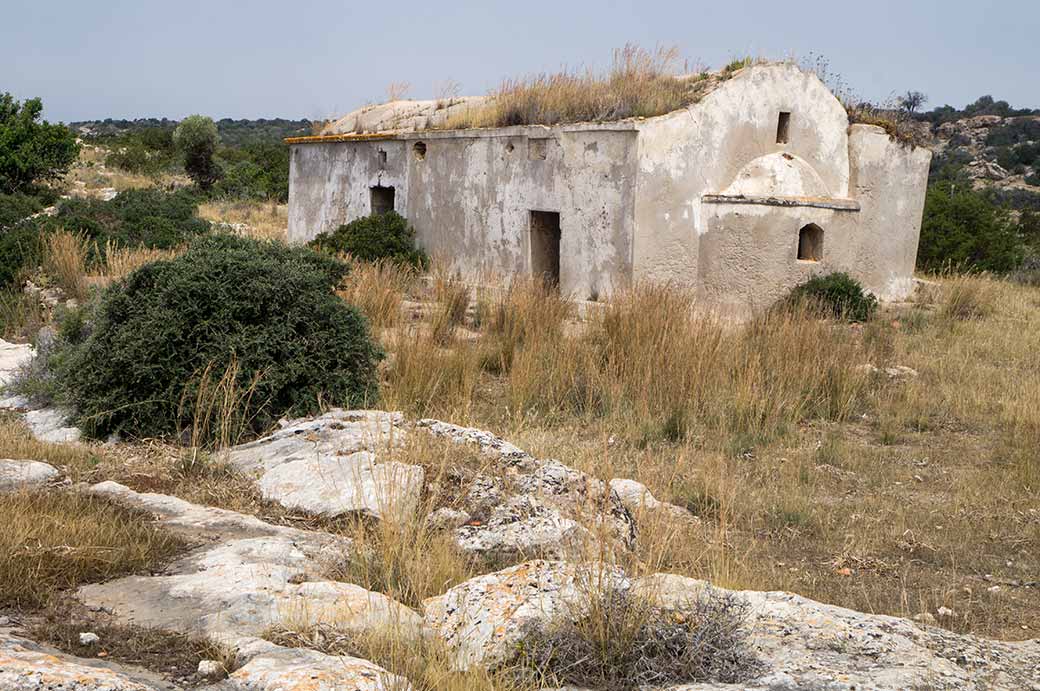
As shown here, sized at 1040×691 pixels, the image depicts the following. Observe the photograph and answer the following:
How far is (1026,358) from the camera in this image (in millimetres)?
10562

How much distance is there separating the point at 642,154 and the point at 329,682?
9645mm

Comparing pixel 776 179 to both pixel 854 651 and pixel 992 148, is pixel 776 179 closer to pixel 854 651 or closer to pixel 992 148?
pixel 854 651

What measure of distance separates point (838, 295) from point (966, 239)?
811cm

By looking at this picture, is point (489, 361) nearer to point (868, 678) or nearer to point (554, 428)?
point (554, 428)

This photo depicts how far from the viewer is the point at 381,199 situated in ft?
53.4

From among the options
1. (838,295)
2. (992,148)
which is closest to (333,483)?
(838,295)

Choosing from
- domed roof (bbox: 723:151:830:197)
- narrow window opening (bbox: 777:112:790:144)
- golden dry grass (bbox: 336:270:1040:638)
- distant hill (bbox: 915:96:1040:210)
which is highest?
distant hill (bbox: 915:96:1040:210)

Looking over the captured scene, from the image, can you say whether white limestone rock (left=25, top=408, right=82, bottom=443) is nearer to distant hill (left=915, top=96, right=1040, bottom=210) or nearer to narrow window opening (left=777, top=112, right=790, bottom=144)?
narrow window opening (left=777, top=112, right=790, bottom=144)

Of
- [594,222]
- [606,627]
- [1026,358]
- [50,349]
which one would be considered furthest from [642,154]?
[606,627]

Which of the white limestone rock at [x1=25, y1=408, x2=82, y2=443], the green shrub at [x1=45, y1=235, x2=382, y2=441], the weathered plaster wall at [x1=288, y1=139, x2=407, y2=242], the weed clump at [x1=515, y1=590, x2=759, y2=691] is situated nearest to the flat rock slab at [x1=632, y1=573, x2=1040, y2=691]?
the weed clump at [x1=515, y1=590, x2=759, y2=691]

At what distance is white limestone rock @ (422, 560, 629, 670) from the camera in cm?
321

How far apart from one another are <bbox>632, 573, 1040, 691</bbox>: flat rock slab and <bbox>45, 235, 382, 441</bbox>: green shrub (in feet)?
11.4

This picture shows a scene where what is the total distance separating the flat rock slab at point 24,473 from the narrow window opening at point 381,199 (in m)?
11.3

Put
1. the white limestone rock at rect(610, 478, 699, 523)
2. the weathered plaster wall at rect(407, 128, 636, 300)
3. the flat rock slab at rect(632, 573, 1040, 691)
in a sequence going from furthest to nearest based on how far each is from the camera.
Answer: the weathered plaster wall at rect(407, 128, 636, 300)
the white limestone rock at rect(610, 478, 699, 523)
the flat rock slab at rect(632, 573, 1040, 691)
